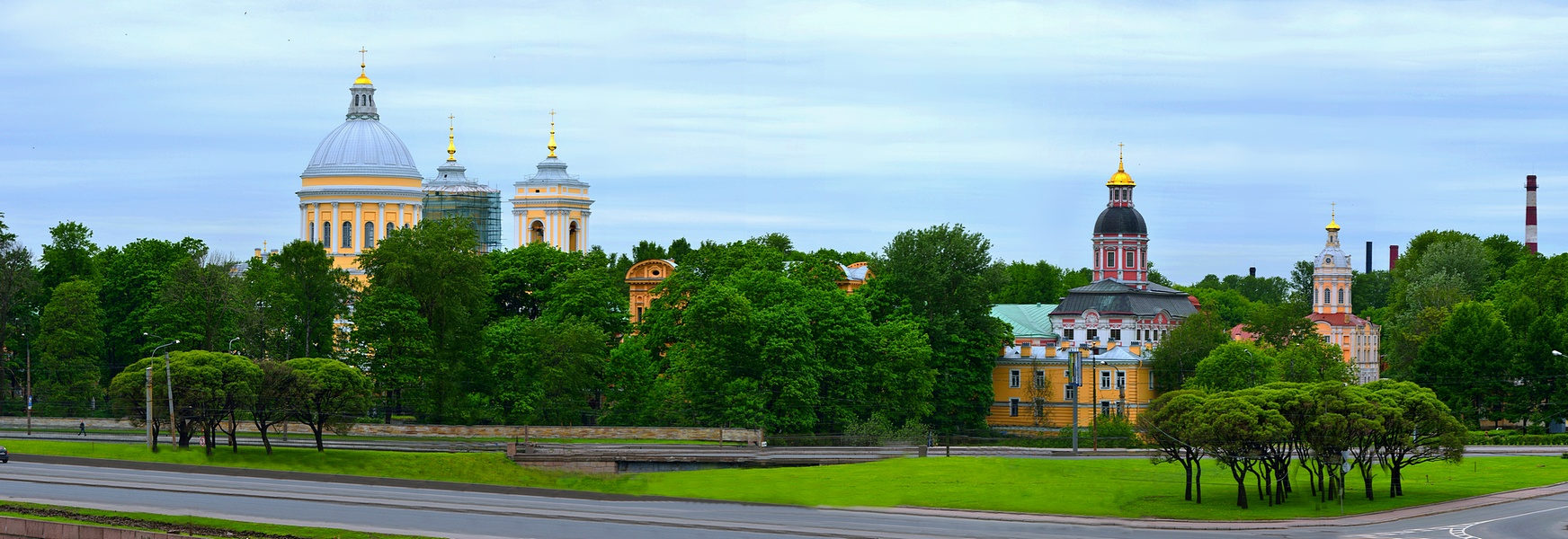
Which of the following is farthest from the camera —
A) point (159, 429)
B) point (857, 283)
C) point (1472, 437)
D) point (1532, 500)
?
point (857, 283)

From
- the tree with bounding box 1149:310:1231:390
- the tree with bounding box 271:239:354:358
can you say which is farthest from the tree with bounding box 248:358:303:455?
the tree with bounding box 1149:310:1231:390

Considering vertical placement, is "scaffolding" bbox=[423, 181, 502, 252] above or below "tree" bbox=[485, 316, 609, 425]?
above

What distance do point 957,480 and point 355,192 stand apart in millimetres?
75880

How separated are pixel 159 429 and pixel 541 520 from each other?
31.1 metres

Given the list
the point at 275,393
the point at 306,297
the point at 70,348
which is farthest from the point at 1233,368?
the point at 70,348

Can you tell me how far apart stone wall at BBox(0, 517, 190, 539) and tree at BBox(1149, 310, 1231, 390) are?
82061 millimetres

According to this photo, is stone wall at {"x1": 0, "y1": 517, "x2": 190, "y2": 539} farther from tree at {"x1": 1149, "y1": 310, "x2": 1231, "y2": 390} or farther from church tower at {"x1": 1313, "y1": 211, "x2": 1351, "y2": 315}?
church tower at {"x1": 1313, "y1": 211, "x2": 1351, "y2": 315}

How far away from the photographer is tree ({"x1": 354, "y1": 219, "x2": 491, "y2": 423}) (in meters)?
94.5

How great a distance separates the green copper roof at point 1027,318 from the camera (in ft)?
456

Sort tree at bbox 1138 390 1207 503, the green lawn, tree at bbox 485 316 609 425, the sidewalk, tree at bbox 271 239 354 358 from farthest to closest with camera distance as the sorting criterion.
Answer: tree at bbox 271 239 354 358 < tree at bbox 485 316 609 425 < tree at bbox 1138 390 1207 503 < the green lawn < the sidewalk

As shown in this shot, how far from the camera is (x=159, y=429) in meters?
80.6

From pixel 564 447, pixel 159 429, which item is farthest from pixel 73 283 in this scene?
pixel 564 447

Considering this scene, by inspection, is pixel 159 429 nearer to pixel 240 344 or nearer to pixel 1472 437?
pixel 240 344

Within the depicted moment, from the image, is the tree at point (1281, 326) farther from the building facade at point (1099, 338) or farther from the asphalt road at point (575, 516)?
the asphalt road at point (575, 516)
